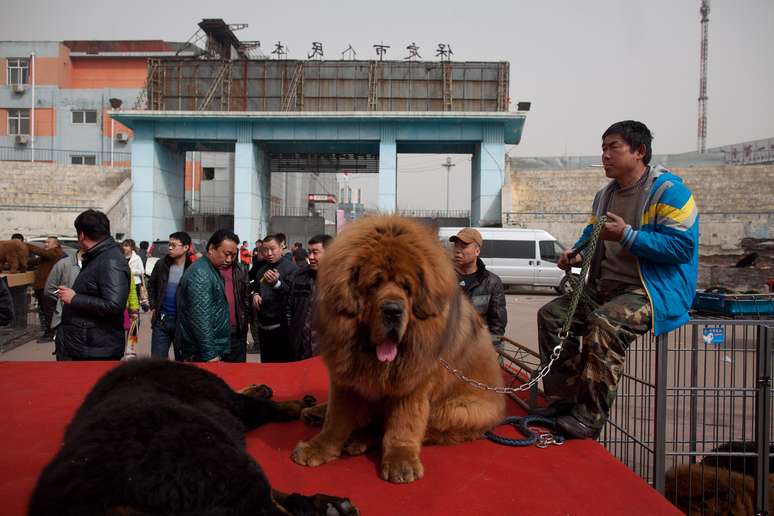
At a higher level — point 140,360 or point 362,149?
point 362,149

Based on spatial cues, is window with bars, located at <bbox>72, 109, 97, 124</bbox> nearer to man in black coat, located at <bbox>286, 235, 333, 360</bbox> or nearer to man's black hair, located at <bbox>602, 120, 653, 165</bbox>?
man in black coat, located at <bbox>286, 235, 333, 360</bbox>

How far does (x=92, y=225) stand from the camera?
14.9ft

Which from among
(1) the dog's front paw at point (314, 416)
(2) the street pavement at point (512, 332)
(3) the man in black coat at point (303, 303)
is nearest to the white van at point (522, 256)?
(2) the street pavement at point (512, 332)

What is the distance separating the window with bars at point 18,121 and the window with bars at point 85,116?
4.11 meters

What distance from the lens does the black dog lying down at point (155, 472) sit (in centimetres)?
159

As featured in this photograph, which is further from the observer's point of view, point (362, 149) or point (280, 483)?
point (362, 149)

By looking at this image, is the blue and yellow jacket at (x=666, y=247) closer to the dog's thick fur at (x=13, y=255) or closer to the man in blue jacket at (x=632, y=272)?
the man in blue jacket at (x=632, y=272)

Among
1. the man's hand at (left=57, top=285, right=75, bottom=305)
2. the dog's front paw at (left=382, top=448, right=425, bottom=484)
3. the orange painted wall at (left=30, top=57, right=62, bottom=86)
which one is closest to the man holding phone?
the man's hand at (left=57, top=285, right=75, bottom=305)

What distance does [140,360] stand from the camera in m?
2.90

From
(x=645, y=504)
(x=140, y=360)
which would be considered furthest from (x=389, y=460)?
(x=140, y=360)

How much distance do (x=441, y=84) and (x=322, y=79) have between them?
6.63 metres

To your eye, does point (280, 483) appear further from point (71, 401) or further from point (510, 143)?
A: point (510, 143)

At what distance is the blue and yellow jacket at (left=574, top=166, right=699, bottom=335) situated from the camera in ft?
9.79

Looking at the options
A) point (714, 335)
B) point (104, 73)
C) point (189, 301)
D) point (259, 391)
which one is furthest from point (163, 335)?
point (104, 73)
